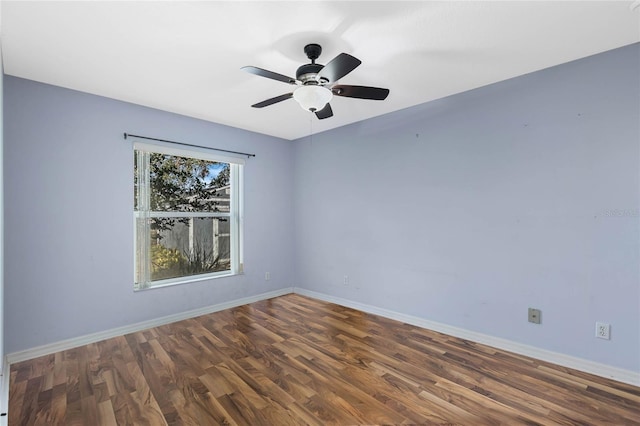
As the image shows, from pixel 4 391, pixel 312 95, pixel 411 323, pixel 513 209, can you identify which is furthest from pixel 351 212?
pixel 4 391

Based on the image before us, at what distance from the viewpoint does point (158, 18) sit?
1.84 metres

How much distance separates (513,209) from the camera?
2.73 metres

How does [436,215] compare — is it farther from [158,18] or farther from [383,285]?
[158,18]

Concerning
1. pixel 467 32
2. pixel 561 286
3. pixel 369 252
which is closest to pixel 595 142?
pixel 561 286

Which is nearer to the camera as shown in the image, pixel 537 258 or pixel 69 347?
pixel 537 258

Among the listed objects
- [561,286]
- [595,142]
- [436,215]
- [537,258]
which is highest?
[595,142]

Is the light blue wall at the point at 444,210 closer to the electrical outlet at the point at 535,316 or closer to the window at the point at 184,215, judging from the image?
the electrical outlet at the point at 535,316

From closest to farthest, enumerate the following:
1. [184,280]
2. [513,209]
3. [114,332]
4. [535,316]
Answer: [535,316] → [513,209] → [114,332] → [184,280]

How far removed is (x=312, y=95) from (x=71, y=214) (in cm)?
254

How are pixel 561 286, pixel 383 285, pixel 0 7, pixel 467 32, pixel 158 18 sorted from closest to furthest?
pixel 0 7, pixel 158 18, pixel 467 32, pixel 561 286, pixel 383 285

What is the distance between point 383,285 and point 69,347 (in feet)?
10.6

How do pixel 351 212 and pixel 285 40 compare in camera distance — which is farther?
pixel 351 212

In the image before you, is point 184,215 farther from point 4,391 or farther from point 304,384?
point 304,384

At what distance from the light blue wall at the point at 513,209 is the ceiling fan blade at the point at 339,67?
1.74m
